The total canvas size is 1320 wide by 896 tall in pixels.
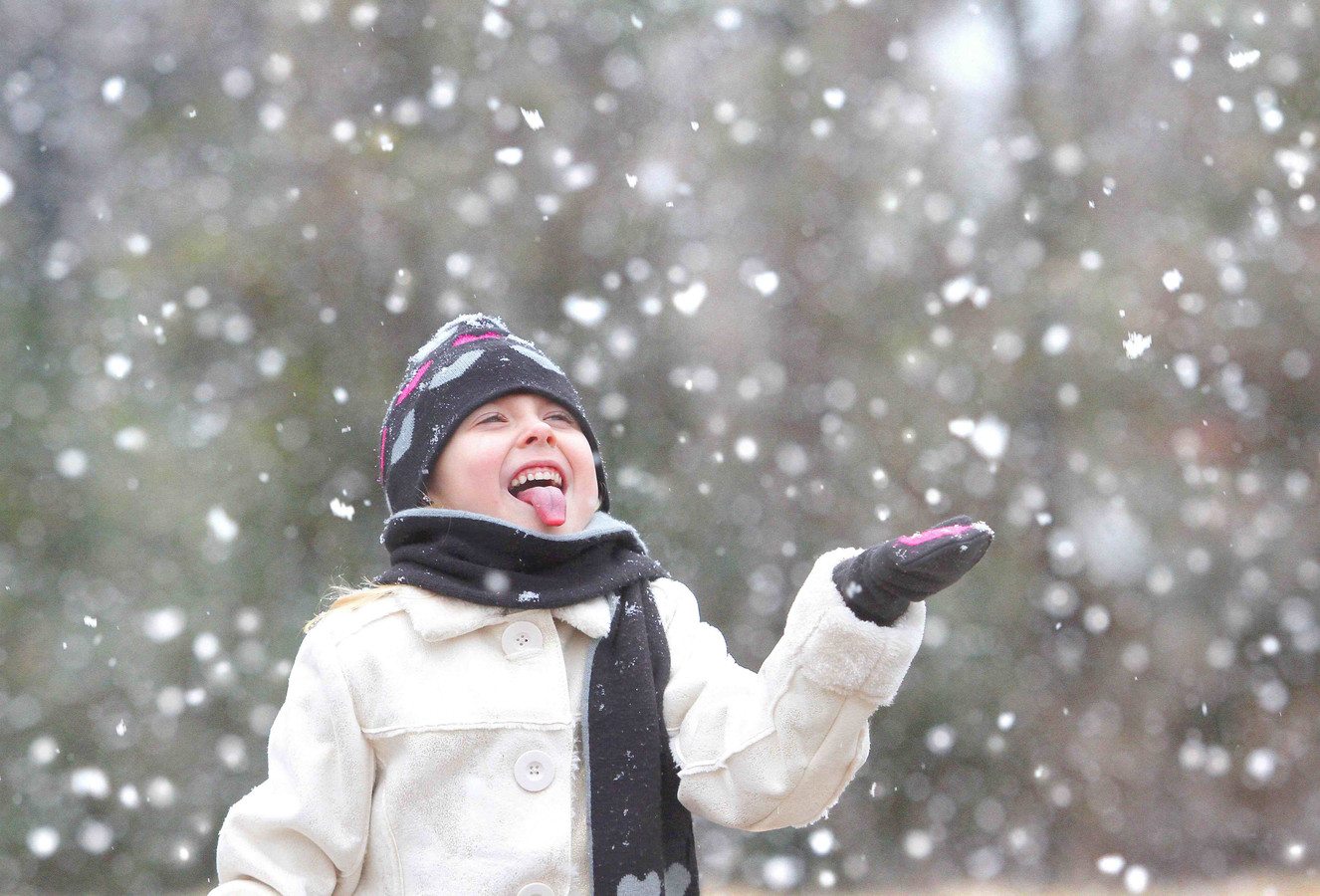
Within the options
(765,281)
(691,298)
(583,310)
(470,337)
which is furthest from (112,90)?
(470,337)

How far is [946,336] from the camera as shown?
3072mm

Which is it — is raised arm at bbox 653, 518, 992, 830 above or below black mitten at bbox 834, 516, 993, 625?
below

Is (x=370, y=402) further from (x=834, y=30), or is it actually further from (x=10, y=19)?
(x=834, y=30)

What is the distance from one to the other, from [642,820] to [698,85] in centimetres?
227

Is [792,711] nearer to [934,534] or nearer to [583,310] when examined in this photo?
[934,534]

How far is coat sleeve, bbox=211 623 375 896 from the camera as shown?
50.6 inches

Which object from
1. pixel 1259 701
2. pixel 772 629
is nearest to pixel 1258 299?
pixel 1259 701

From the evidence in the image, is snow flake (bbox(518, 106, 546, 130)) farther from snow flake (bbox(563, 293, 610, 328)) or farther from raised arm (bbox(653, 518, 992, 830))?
raised arm (bbox(653, 518, 992, 830))

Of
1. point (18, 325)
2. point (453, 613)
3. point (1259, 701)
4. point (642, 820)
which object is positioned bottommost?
point (1259, 701)

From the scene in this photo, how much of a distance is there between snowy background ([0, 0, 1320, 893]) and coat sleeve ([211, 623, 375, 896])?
155cm

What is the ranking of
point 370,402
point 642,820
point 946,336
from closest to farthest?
point 642,820
point 370,402
point 946,336

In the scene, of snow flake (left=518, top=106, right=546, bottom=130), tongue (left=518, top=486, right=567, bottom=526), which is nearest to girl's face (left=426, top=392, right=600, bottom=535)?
tongue (left=518, top=486, right=567, bottom=526)

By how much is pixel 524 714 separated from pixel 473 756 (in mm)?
69

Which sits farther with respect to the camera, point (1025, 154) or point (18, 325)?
point (1025, 154)
